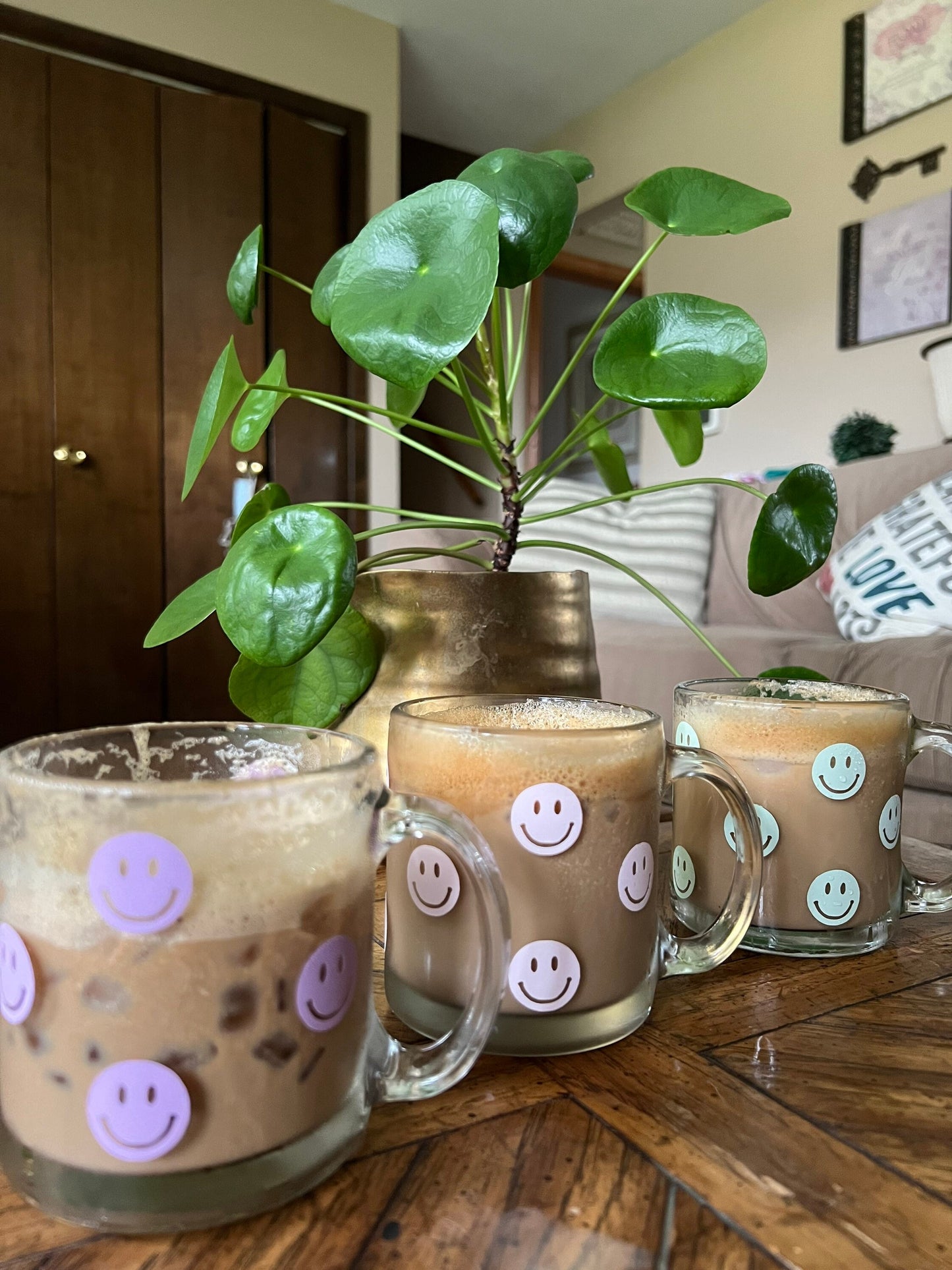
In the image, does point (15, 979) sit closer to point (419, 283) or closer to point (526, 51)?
point (419, 283)

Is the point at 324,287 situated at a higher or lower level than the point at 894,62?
lower

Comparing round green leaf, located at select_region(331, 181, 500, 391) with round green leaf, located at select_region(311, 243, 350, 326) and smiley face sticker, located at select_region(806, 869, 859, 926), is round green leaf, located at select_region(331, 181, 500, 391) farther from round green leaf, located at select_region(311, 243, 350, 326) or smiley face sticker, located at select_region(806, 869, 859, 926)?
smiley face sticker, located at select_region(806, 869, 859, 926)

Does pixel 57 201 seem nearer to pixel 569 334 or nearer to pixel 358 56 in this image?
pixel 358 56

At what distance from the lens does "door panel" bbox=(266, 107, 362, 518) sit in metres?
3.11

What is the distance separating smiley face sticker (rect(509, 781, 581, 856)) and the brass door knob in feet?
9.44

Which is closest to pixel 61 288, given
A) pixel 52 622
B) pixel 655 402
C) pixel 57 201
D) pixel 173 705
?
pixel 57 201

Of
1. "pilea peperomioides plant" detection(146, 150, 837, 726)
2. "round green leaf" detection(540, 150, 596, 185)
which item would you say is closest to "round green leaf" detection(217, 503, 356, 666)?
"pilea peperomioides plant" detection(146, 150, 837, 726)

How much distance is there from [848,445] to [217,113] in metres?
2.25

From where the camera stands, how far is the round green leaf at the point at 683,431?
0.69m

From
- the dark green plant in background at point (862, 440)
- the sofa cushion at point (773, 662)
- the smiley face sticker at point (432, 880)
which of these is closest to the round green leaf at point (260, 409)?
the smiley face sticker at point (432, 880)

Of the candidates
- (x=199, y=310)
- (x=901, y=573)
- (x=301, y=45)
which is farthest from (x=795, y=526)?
(x=301, y=45)

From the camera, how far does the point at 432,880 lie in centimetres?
35

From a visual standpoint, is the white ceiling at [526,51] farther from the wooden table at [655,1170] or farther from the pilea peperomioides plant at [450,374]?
the wooden table at [655,1170]

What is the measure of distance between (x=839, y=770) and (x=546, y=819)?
171 millimetres
